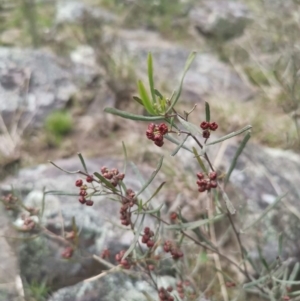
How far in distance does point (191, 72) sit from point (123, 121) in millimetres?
680

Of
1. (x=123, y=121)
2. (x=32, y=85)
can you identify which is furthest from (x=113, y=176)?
(x=32, y=85)

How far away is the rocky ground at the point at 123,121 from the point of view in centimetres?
126

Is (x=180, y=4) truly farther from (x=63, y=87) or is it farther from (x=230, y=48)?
(x=63, y=87)

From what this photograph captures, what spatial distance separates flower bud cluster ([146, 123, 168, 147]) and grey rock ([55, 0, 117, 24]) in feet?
7.38

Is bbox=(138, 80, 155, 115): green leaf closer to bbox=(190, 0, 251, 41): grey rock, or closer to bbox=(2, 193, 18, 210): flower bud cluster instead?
bbox=(2, 193, 18, 210): flower bud cluster

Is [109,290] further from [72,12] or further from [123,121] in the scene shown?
[72,12]

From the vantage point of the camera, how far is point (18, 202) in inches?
39.6

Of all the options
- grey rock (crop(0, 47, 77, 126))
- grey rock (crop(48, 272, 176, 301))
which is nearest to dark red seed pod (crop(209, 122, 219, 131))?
grey rock (crop(48, 272, 176, 301))

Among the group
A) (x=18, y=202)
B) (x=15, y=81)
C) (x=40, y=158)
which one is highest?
(x=18, y=202)

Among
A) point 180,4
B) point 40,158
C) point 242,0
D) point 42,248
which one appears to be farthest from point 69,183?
point 242,0

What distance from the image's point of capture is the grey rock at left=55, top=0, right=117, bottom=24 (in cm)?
283

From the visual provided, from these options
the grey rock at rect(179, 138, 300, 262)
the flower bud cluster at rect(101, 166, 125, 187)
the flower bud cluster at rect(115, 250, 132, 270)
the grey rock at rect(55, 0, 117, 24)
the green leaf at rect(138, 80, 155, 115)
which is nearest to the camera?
the green leaf at rect(138, 80, 155, 115)

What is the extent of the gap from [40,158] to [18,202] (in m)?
0.84

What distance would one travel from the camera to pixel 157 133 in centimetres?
67
